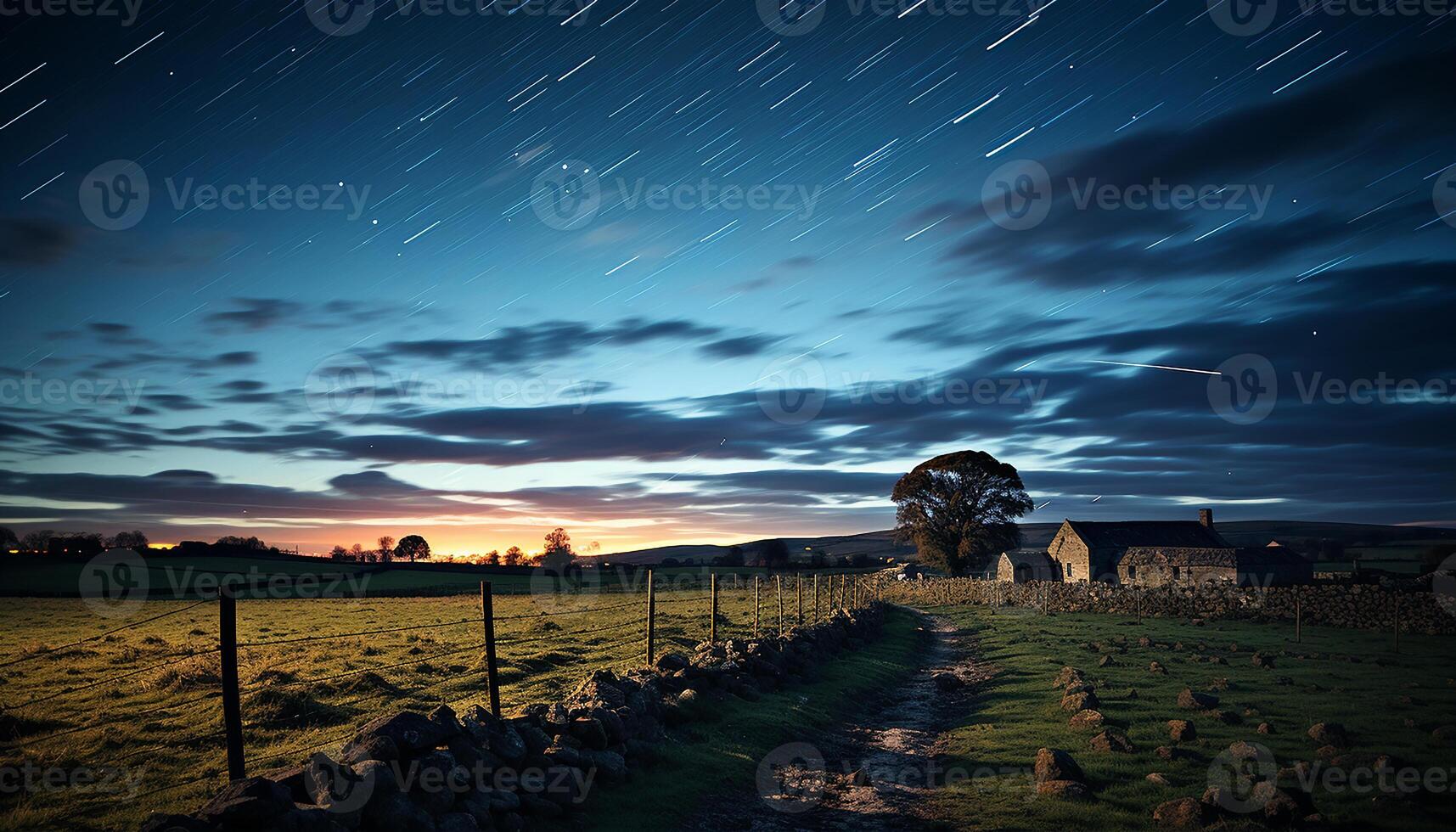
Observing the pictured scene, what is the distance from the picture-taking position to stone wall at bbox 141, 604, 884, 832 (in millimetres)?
7664

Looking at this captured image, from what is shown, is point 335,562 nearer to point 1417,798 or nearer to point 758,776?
point 758,776

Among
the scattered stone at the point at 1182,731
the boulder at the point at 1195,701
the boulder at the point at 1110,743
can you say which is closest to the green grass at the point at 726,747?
the boulder at the point at 1110,743

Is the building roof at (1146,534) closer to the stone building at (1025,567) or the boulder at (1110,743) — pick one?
the stone building at (1025,567)

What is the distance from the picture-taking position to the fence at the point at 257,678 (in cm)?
1201

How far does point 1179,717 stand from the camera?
687 inches

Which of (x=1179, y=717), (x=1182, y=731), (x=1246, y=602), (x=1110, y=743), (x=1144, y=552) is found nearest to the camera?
(x=1110, y=743)

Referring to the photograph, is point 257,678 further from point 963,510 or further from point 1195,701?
point 963,510

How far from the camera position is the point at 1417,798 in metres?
11.6

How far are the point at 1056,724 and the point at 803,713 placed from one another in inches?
225

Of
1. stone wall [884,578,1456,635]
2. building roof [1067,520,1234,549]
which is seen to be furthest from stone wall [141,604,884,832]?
building roof [1067,520,1234,549]

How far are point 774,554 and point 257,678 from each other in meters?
130

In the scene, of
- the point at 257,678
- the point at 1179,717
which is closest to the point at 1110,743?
the point at 1179,717

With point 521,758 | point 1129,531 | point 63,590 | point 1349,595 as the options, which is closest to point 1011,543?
point 1129,531

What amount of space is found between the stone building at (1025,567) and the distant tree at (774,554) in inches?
2002
